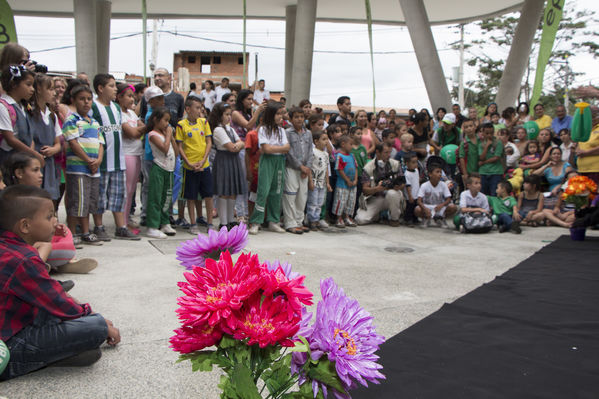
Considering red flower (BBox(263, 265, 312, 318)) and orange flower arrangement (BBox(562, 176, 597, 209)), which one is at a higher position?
red flower (BBox(263, 265, 312, 318))

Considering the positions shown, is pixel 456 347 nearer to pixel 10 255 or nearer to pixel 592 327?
pixel 592 327

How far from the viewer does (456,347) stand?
2.61m

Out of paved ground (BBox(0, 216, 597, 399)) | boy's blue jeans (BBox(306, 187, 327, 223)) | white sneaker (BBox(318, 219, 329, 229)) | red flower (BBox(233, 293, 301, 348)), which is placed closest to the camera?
red flower (BBox(233, 293, 301, 348))

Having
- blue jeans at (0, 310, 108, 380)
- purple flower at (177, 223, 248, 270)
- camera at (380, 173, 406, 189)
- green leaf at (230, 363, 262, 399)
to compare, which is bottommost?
blue jeans at (0, 310, 108, 380)

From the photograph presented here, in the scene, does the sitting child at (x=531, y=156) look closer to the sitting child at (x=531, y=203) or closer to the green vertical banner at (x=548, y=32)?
the sitting child at (x=531, y=203)

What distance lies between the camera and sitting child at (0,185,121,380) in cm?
208

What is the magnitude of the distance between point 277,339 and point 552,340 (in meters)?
2.25

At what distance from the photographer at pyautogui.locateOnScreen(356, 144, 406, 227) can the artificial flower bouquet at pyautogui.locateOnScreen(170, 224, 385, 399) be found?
21.5 feet

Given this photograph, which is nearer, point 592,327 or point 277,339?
point 277,339

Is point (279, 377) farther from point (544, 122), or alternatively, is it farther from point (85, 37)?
point (85, 37)

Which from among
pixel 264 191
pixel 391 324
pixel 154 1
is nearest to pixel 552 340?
pixel 391 324

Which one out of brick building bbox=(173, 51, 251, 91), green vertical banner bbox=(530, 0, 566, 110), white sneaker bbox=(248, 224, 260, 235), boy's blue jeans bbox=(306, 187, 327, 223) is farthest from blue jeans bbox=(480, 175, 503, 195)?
brick building bbox=(173, 51, 251, 91)

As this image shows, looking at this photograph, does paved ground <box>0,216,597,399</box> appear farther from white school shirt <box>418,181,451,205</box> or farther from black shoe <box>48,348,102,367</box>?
white school shirt <box>418,181,451,205</box>

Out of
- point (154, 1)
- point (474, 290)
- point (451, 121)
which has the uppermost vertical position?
point (154, 1)
